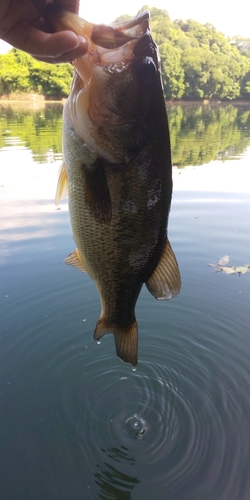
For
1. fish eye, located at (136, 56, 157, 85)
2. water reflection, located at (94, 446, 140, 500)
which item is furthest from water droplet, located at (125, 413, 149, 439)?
fish eye, located at (136, 56, 157, 85)

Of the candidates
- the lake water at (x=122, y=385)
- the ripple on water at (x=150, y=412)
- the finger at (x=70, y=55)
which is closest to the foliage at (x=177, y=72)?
the lake water at (x=122, y=385)

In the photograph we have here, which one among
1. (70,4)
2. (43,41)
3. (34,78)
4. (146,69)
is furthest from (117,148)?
(34,78)

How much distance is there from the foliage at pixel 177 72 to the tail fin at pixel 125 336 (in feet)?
135

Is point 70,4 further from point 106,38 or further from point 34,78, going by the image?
point 34,78

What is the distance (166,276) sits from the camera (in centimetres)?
204

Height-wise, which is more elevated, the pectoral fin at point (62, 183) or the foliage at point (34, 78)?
the foliage at point (34, 78)

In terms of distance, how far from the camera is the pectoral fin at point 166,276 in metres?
2.02

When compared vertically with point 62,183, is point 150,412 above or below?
below

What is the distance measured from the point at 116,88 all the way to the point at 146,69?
159mm

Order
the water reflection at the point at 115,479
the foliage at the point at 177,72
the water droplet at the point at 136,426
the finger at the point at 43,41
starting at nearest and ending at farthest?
A: the finger at the point at 43,41 < the water reflection at the point at 115,479 < the water droplet at the point at 136,426 < the foliage at the point at 177,72

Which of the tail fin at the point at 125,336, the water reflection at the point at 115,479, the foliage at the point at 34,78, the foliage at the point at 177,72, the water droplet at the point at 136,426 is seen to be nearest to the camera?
the tail fin at the point at 125,336

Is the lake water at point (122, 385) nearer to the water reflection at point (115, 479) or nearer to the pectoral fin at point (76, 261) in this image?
the water reflection at point (115, 479)

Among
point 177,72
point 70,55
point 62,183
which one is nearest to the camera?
point 70,55

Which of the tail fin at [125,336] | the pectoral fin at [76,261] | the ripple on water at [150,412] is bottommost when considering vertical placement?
the ripple on water at [150,412]
